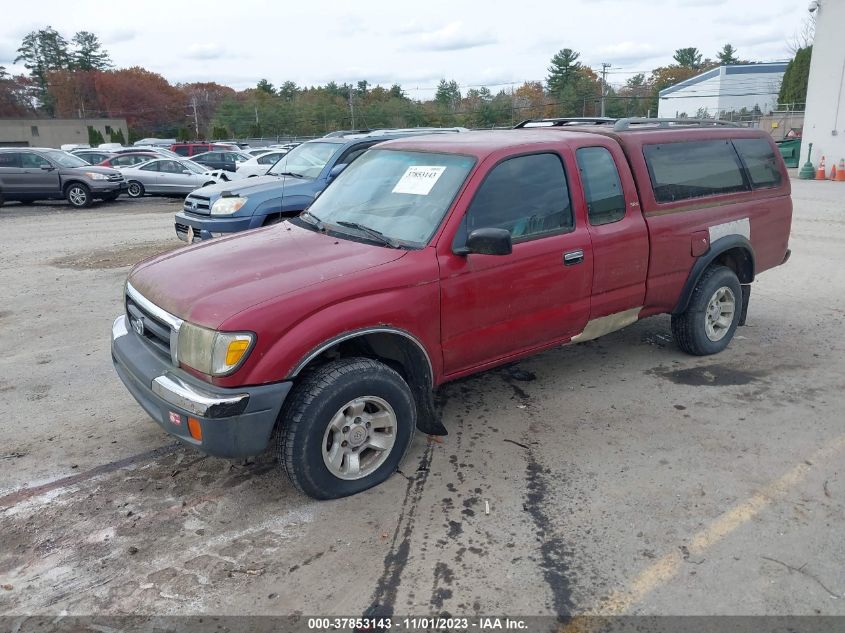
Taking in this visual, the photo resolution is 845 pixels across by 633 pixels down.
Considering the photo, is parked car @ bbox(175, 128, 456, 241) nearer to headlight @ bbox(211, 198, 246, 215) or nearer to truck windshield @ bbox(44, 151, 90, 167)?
headlight @ bbox(211, 198, 246, 215)

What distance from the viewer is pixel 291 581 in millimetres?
3002

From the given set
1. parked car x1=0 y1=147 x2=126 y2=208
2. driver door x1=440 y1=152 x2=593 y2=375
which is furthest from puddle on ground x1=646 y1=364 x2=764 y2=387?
parked car x1=0 y1=147 x2=126 y2=208

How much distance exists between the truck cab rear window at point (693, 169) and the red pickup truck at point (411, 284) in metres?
0.02

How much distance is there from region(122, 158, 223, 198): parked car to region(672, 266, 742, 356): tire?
16782mm

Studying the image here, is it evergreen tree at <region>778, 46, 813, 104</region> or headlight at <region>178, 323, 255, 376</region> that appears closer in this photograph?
headlight at <region>178, 323, 255, 376</region>

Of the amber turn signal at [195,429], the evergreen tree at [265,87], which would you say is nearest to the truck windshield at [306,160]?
the amber turn signal at [195,429]

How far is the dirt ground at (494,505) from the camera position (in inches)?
115

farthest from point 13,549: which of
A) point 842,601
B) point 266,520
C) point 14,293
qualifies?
point 14,293

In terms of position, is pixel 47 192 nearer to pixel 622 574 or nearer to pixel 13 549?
pixel 13 549

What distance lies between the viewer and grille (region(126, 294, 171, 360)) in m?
3.56

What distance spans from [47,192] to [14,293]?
1081 cm

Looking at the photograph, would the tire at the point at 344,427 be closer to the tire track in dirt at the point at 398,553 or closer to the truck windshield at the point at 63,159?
the tire track in dirt at the point at 398,553

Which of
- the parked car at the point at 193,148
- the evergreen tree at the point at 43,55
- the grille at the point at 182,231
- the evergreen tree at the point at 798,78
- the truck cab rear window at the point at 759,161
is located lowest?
the grille at the point at 182,231

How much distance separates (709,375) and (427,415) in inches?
104
